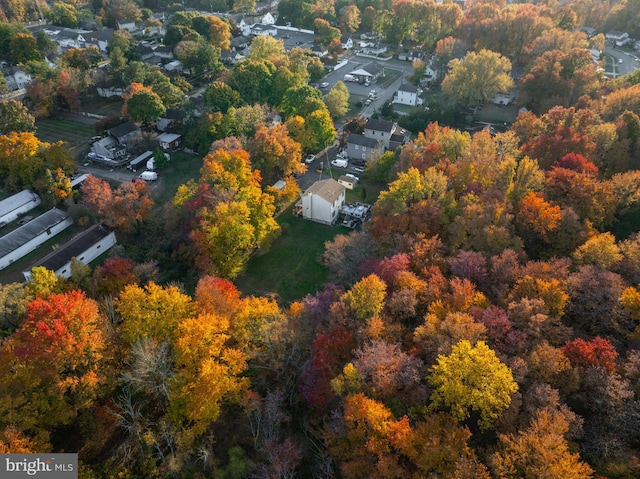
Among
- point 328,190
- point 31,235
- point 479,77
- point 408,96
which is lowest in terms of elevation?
point 31,235

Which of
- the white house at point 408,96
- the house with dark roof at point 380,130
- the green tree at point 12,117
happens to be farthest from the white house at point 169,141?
the white house at point 408,96

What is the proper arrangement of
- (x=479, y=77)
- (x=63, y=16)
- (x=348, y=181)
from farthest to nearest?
(x=63, y=16) → (x=479, y=77) → (x=348, y=181)

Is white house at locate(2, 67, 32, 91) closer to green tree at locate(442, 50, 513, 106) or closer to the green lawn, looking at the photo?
the green lawn

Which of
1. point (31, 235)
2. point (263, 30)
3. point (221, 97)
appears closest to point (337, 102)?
point (221, 97)

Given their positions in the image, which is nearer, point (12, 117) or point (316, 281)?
point (316, 281)

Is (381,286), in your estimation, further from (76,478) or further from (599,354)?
(76,478)

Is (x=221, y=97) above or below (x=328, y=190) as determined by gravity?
above

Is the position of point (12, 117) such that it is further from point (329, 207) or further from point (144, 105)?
point (329, 207)

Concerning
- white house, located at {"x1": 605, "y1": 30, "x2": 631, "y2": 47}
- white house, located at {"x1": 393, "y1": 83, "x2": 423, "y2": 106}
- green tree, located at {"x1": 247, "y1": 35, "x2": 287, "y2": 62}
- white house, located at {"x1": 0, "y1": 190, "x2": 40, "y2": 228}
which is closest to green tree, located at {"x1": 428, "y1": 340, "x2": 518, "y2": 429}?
white house, located at {"x1": 0, "y1": 190, "x2": 40, "y2": 228}
